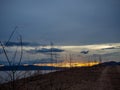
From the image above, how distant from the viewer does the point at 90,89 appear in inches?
854

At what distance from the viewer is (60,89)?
70.3 ft

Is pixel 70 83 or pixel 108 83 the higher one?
pixel 108 83

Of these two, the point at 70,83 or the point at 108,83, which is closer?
the point at 108,83

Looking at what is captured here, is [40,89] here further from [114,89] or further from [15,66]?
[15,66]

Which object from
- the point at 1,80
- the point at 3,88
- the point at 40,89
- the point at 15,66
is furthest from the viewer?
the point at 40,89

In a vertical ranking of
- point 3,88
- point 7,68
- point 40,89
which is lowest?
point 40,89

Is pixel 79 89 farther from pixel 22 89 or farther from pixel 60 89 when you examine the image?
pixel 22 89

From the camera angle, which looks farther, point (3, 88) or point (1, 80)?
point (3, 88)

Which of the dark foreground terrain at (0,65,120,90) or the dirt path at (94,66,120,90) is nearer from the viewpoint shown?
the dirt path at (94,66,120,90)

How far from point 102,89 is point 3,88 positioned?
9.75m

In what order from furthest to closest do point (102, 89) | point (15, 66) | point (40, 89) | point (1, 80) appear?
point (40, 89), point (102, 89), point (1, 80), point (15, 66)

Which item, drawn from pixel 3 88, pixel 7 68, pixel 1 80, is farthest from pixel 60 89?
pixel 7 68

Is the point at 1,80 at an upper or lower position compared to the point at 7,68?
lower

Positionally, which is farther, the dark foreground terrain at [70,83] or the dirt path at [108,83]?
the dark foreground terrain at [70,83]
